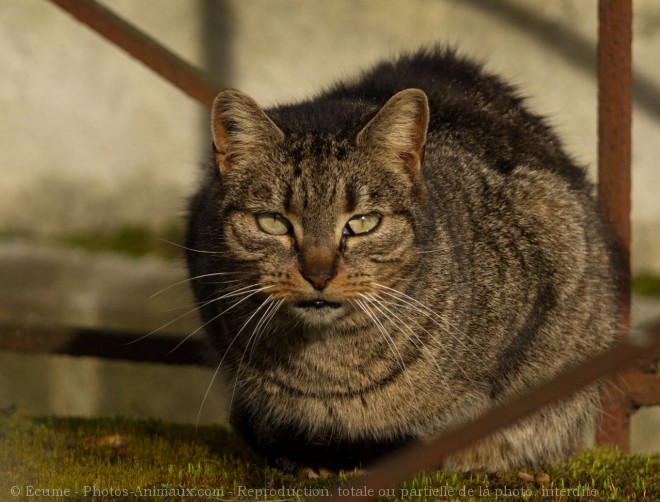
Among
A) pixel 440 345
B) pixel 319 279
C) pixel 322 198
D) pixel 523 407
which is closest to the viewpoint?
pixel 523 407

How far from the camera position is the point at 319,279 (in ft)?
10.2

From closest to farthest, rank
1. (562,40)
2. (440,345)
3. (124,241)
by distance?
(440,345) < (562,40) < (124,241)

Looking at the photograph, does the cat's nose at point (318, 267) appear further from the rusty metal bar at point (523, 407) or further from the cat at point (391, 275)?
the rusty metal bar at point (523, 407)

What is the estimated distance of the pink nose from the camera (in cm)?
309

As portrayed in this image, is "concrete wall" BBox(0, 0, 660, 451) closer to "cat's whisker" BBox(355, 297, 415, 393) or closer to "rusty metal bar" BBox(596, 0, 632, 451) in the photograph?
"rusty metal bar" BBox(596, 0, 632, 451)

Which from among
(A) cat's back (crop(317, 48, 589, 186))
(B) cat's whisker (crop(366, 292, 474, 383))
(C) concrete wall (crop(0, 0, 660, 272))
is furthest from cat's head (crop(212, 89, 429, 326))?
(C) concrete wall (crop(0, 0, 660, 272))

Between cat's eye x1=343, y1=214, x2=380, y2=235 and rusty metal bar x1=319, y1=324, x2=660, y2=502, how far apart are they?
1.30m

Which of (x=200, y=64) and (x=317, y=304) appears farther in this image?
(x=200, y=64)

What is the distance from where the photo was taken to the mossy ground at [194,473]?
10.9 ft

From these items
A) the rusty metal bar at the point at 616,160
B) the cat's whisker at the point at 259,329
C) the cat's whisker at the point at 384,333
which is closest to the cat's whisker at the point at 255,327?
the cat's whisker at the point at 259,329

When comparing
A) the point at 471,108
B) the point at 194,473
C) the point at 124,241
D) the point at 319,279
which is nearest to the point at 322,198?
the point at 319,279

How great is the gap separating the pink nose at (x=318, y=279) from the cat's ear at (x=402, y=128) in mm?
475

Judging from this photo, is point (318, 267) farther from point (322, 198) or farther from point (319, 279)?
point (322, 198)

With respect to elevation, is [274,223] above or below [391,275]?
above
